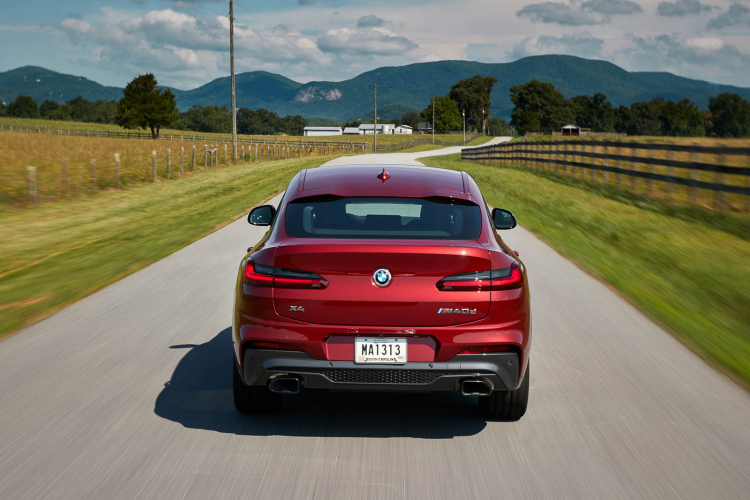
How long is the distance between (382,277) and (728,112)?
149 meters

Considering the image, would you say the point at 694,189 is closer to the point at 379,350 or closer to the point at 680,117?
the point at 379,350

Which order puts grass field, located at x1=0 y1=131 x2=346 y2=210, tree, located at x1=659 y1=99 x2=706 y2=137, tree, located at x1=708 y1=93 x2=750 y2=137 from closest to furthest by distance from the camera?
grass field, located at x1=0 y1=131 x2=346 y2=210, tree, located at x1=708 y1=93 x2=750 y2=137, tree, located at x1=659 y1=99 x2=706 y2=137

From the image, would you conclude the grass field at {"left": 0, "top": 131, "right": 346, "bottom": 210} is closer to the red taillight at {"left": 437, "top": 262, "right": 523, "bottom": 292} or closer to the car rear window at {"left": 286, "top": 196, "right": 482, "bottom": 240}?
the car rear window at {"left": 286, "top": 196, "right": 482, "bottom": 240}

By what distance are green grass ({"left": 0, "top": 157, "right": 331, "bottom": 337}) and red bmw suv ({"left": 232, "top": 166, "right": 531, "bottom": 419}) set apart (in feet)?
12.8

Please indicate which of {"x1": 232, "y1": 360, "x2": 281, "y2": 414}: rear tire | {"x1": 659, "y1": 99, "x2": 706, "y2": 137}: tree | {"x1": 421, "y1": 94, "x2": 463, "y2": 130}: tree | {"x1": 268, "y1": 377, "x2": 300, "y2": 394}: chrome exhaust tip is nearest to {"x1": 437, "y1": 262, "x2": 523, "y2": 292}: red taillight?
{"x1": 268, "y1": 377, "x2": 300, "y2": 394}: chrome exhaust tip

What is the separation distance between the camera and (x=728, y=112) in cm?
13700

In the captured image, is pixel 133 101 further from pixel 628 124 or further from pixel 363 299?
pixel 628 124

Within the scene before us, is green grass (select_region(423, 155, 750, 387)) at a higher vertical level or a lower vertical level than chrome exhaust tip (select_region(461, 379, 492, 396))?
lower

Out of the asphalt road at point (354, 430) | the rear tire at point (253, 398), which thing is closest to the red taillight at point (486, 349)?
the asphalt road at point (354, 430)

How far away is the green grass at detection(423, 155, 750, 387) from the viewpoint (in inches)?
276

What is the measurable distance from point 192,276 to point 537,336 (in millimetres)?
4753

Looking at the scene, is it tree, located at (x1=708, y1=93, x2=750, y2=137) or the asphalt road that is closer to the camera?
the asphalt road

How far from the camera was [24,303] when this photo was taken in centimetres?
836

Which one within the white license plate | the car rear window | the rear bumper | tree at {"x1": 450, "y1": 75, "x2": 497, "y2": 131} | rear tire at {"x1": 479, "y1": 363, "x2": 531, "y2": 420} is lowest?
rear tire at {"x1": 479, "y1": 363, "x2": 531, "y2": 420}
